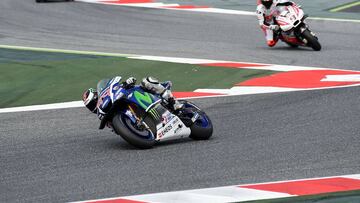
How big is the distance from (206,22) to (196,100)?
9400 millimetres

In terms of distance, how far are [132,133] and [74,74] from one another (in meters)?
6.49

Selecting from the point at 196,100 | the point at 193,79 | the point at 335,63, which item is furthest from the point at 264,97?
the point at 335,63

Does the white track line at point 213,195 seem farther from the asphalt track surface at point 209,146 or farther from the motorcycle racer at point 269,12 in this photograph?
the motorcycle racer at point 269,12

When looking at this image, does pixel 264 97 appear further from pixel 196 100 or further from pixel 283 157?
pixel 283 157

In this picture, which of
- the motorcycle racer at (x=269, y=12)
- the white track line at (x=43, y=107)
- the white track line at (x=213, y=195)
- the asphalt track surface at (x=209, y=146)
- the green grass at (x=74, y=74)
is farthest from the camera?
the motorcycle racer at (x=269, y=12)

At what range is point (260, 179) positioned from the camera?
10.2 m

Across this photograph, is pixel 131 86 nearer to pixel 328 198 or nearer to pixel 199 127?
pixel 199 127

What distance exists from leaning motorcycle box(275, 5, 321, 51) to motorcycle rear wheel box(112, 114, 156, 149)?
8.72 meters

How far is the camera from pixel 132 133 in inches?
472

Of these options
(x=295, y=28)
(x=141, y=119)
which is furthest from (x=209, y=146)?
(x=295, y=28)

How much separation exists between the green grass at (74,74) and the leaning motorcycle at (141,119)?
13.7 feet

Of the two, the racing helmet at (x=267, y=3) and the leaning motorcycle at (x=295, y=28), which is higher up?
the racing helmet at (x=267, y=3)

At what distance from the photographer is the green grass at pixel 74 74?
55.1ft

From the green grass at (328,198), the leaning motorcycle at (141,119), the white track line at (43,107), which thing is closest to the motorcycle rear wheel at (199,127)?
the leaning motorcycle at (141,119)
